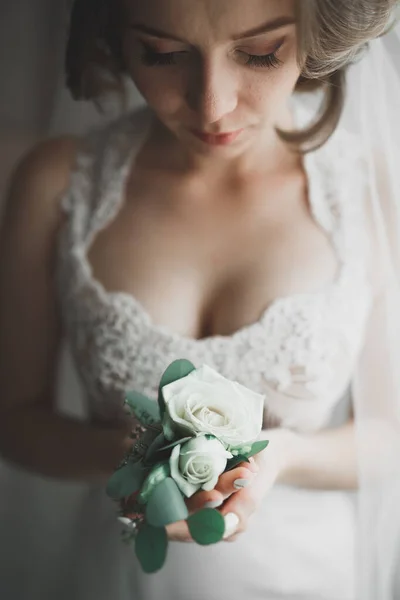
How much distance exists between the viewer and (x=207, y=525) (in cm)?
49

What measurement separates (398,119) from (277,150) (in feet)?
0.59

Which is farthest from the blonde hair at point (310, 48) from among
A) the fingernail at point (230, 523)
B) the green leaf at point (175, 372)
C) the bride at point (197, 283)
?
the fingernail at point (230, 523)

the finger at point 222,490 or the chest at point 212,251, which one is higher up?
the chest at point 212,251

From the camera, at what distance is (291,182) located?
79 cm

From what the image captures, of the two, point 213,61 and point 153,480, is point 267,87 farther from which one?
point 153,480

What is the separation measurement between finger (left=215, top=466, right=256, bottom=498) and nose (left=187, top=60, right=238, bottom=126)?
13.2 inches

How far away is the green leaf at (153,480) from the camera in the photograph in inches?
19.7

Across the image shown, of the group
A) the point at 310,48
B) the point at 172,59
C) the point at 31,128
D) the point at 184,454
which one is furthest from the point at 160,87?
the point at 184,454

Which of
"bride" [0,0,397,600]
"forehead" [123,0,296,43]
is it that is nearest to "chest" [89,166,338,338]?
"bride" [0,0,397,600]

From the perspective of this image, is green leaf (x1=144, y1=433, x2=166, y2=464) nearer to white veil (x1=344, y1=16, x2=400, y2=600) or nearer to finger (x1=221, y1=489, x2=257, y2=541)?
finger (x1=221, y1=489, x2=257, y2=541)

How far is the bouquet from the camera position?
0.49 m

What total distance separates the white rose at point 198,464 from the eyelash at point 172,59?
0.36 m

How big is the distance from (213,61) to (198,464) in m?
0.36

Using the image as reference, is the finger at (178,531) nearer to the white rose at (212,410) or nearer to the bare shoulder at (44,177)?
the white rose at (212,410)
